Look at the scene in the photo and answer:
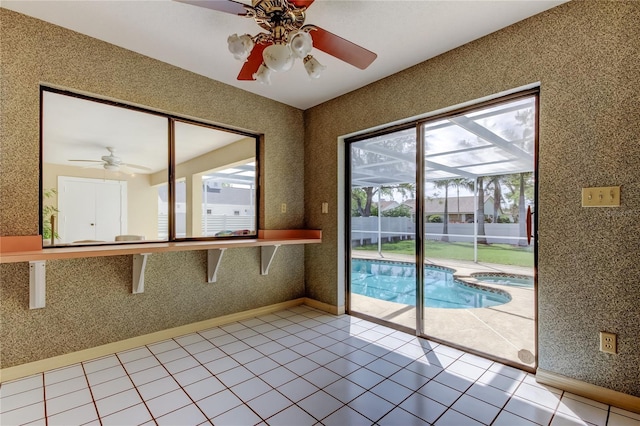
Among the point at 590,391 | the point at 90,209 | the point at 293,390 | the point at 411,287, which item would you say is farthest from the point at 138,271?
the point at 590,391

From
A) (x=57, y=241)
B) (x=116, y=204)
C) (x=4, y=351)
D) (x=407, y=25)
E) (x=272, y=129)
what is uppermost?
(x=407, y=25)

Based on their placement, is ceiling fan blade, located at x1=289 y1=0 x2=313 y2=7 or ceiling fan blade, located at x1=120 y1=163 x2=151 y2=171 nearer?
ceiling fan blade, located at x1=289 y1=0 x2=313 y2=7

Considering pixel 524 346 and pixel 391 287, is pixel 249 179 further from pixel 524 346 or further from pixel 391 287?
pixel 524 346

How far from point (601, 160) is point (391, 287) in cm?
267

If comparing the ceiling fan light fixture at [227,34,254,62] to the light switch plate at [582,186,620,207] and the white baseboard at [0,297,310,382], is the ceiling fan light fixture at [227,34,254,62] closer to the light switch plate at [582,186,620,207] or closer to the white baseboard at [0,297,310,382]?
the light switch plate at [582,186,620,207]

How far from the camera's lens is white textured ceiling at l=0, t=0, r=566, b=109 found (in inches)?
75.0

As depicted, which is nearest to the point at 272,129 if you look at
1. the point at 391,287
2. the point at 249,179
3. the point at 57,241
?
the point at 249,179

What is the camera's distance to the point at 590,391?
5.84 feet

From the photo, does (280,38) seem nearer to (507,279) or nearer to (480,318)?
(507,279)

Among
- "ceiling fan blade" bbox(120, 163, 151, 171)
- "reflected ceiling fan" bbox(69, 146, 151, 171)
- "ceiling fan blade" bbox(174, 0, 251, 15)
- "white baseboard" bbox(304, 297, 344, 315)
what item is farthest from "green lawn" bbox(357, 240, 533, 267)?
"reflected ceiling fan" bbox(69, 146, 151, 171)

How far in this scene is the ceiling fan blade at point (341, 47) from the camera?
161cm

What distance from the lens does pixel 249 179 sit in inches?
135

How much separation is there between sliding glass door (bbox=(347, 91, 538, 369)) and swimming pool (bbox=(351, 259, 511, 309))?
0.07 ft

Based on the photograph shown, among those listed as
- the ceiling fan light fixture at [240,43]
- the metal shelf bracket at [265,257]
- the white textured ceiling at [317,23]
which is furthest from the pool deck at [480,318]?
the ceiling fan light fixture at [240,43]
